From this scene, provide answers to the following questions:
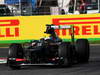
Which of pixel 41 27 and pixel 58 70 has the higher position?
pixel 41 27

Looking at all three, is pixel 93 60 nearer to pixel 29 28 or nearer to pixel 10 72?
pixel 10 72

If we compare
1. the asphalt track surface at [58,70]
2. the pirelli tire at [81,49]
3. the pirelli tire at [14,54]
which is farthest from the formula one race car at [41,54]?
the pirelli tire at [81,49]

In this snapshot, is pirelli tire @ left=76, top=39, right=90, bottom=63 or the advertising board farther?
the advertising board

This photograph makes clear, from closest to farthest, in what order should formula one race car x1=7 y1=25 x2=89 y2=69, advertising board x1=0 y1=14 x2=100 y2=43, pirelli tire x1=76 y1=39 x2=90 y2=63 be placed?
1. formula one race car x1=7 y1=25 x2=89 y2=69
2. pirelli tire x1=76 y1=39 x2=90 y2=63
3. advertising board x1=0 y1=14 x2=100 y2=43

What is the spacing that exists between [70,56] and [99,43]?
9.13 metres

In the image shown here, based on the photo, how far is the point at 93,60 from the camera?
41.0 feet

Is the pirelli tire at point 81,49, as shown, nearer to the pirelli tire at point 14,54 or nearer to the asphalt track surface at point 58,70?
the asphalt track surface at point 58,70

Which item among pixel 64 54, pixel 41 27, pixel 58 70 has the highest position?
pixel 41 27

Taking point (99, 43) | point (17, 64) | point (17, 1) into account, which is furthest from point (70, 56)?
point (17, 1)

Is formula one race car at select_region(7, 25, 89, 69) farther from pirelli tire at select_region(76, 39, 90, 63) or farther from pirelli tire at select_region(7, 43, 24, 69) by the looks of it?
pirelli tire at select_region(76, 39, 90, 63)

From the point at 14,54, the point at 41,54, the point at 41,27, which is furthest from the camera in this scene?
the point at 41,27

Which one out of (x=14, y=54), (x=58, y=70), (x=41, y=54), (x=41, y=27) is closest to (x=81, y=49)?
(x=41, y=54)

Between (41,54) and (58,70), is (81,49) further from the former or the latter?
(58,70)

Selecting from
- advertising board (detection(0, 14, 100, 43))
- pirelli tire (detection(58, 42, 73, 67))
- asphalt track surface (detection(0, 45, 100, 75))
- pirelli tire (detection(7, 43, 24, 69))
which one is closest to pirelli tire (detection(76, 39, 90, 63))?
asphalt track surface (detection(0, 45, 100, 75))
